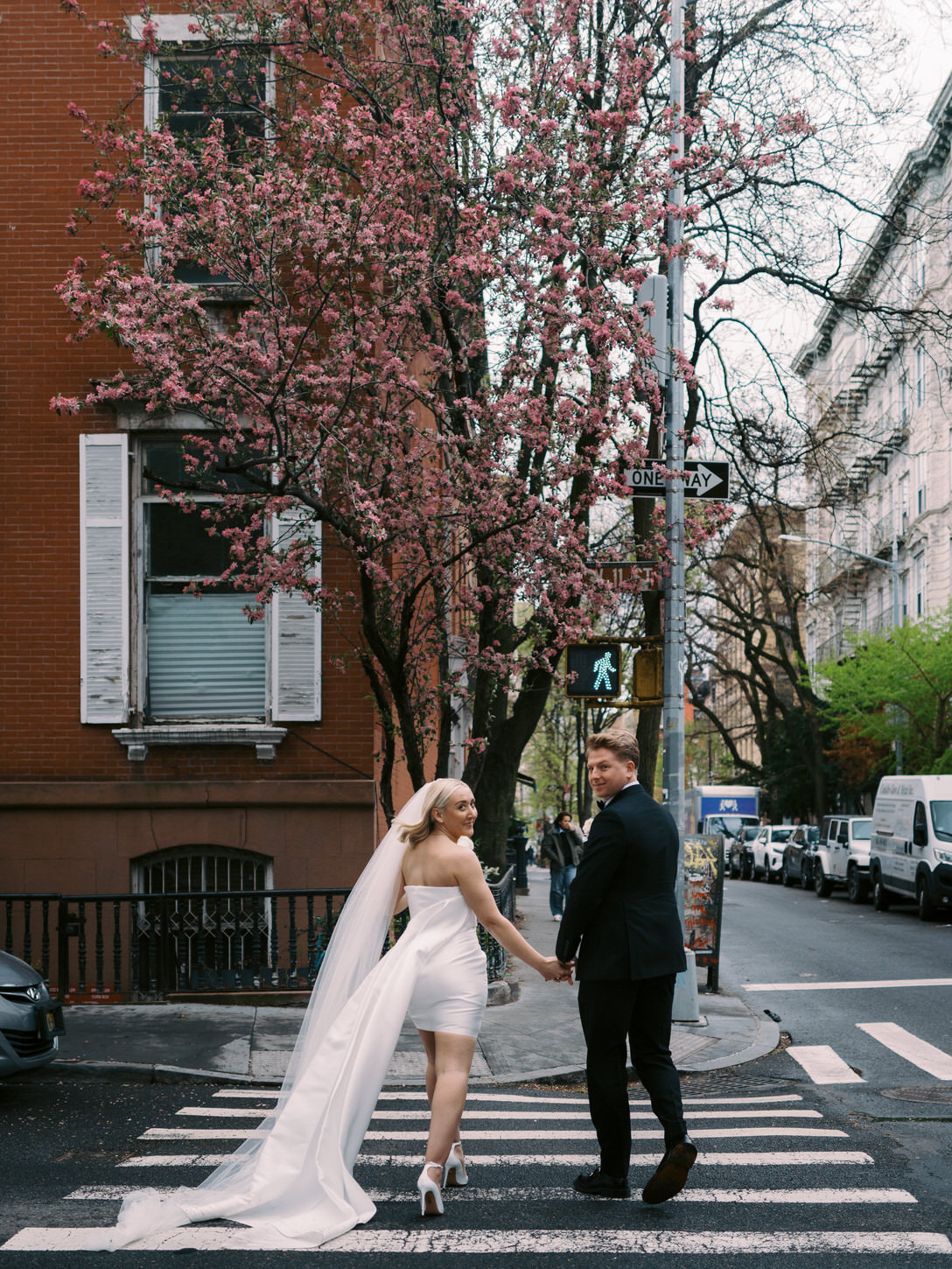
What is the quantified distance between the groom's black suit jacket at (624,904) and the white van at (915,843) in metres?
17.1

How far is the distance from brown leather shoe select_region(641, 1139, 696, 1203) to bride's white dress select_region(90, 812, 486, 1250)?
0.98 meters

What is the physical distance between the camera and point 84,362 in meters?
13.5

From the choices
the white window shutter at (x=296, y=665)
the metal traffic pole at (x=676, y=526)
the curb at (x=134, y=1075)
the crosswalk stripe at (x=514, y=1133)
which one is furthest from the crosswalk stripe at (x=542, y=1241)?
the white window shutter at (x=296, y=665)

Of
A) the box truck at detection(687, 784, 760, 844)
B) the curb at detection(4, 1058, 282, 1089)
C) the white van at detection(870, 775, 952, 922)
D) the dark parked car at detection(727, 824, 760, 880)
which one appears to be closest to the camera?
the curb at detection(4, 1058, 282, 1089)

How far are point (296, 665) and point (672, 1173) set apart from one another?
8.12 meters

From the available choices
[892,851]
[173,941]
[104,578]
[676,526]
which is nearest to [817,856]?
[892,851]

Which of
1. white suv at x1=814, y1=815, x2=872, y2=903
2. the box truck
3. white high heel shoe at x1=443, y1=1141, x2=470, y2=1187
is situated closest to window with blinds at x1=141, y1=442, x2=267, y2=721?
white high heel shoe at x1=443, y1=1141, x2=470, y2=1187

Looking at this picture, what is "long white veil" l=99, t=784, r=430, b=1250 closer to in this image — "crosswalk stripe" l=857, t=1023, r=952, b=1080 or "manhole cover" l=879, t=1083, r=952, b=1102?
"manhole cover" l=879, t=1083, r=952, b=1102

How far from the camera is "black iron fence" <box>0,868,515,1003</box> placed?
11398 millimetres

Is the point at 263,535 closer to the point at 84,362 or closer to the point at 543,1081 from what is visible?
the point at 84,362

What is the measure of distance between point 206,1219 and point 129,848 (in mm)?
8053

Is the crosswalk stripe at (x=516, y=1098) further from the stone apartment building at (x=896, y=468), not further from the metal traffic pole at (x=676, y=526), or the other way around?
the stone apartment building at (x=896, y=468)

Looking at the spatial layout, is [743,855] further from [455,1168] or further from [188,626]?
[455,1168]

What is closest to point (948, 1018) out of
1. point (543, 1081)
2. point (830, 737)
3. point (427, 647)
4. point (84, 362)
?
point (543, 1081)
